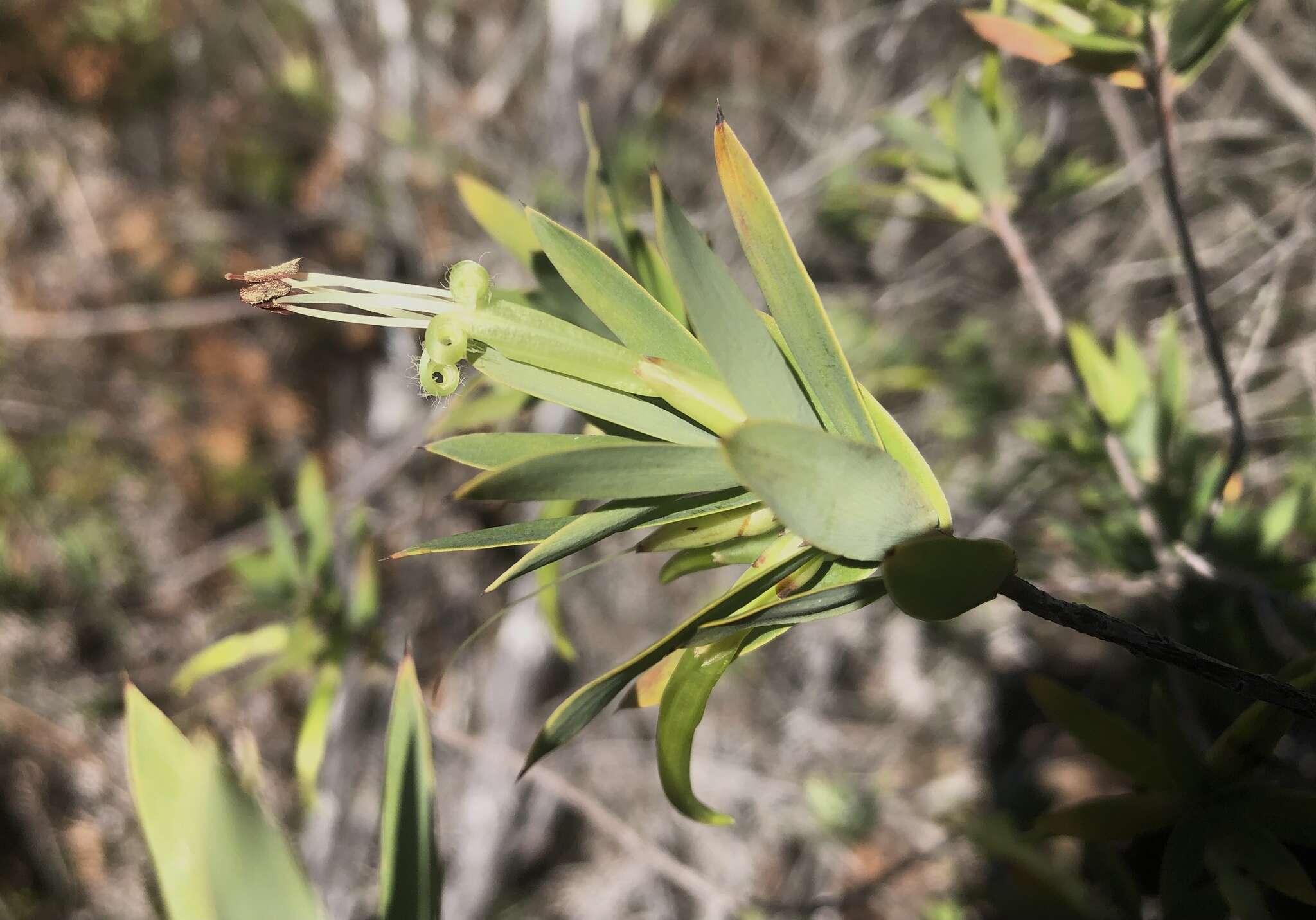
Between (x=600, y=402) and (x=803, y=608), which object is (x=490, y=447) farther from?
(x=803, y=608)

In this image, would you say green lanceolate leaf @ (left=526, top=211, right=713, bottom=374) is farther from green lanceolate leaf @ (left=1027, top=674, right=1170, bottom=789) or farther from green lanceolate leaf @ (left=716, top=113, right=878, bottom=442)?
green lanceolate leaf @ (left=1027, top=674, right=1170, bottom=789)

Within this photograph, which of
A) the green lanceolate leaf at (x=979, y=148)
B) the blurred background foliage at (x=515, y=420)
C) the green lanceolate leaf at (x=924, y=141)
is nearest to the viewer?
the green lanceolate leaf at (x=979, y=148)

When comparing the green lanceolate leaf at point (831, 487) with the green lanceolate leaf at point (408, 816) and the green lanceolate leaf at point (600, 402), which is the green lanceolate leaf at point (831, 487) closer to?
the green lanceolate leaf at point (600, 402)

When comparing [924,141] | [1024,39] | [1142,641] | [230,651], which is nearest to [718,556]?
[1142,641]

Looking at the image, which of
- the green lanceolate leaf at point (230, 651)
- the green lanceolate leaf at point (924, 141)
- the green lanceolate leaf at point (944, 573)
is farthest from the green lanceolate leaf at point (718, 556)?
the green lanceolate leaf at point (230, 651)

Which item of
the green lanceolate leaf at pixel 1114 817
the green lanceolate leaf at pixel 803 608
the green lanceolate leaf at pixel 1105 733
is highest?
the green lanceolate leaf at pixel 803 608

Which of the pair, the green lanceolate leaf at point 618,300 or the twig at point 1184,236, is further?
the twig at point 1184,236
